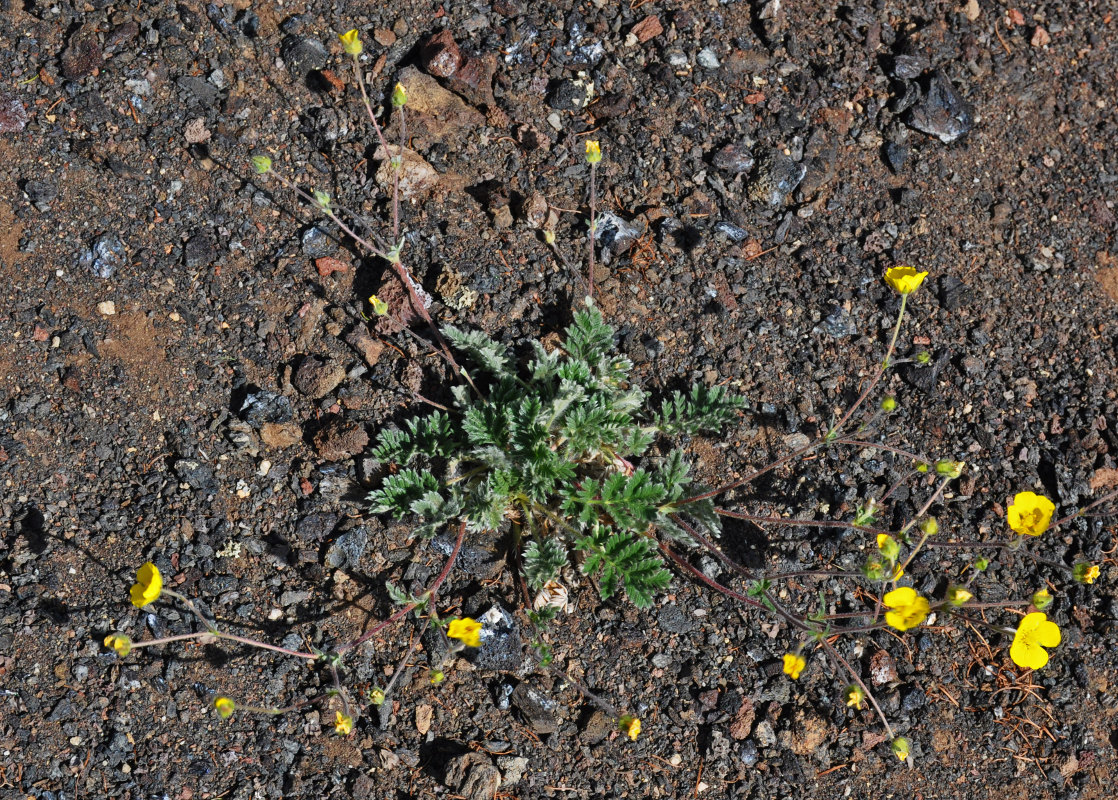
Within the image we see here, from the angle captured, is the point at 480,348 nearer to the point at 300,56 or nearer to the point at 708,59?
the point at 300,56

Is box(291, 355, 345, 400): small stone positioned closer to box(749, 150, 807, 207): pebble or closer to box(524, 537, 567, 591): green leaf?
box(524, 537, 567, 591): green leaf

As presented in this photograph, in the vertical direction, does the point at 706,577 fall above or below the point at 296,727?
above

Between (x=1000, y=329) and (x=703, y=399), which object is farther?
(x=1000, y=329)

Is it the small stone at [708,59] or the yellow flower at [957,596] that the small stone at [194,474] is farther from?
the small stone at [708,59]

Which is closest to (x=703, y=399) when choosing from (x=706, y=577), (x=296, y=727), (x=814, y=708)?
(x=706, y=577)

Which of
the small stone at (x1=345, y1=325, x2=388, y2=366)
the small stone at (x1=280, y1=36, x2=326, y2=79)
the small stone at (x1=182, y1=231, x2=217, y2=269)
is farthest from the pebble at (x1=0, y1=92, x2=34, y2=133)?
the small stone at (x1=345, y1=325, x2=388, y2=366)

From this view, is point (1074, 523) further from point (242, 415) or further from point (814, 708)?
point (242, 415)

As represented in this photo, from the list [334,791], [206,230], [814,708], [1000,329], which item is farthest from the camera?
[1000,329]
